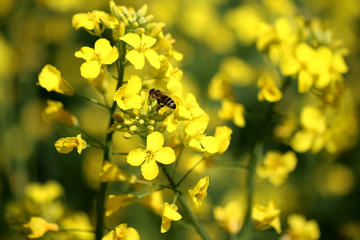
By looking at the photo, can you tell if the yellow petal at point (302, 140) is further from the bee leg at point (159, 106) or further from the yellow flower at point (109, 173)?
the yellow flower at point (109, 173)

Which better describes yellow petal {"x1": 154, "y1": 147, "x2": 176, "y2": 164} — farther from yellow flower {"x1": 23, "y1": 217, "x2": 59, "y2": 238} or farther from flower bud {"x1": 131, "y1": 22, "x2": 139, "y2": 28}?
yellow flower {"x1": 23, "y1": 217, "x2": 59, "y2": 238}

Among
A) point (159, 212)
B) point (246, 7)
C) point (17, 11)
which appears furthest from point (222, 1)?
point (159, 212)

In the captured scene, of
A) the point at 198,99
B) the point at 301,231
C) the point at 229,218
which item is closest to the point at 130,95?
the point at 229,218

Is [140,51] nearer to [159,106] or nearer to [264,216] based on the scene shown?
[159,106]

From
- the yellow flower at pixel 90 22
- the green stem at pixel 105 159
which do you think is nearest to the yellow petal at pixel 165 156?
the green stem at pixel 105 159

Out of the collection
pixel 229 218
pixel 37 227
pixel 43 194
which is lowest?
pixel 43 194

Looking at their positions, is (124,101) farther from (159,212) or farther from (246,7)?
(246,7)
